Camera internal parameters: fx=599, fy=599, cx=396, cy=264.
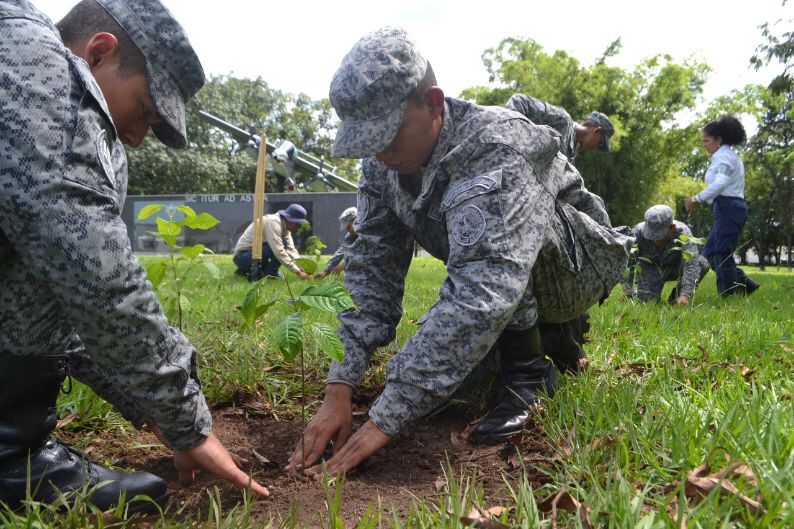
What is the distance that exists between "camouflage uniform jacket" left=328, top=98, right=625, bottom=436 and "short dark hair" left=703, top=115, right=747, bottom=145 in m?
4.20

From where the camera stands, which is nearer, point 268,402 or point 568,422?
point 568,422

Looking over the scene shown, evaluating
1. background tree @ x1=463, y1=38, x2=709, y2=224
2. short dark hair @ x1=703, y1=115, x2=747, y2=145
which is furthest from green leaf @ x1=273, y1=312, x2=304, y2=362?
background tree @ x1=463, y1=38, x2=709, y2=224

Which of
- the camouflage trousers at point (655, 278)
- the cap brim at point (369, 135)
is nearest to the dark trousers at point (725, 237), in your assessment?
the camouflage trousers at point (655, 278)

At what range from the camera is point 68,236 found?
3.66ft

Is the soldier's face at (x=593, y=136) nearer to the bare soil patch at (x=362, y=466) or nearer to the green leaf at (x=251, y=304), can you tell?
the bare soil patch at (x=362, y=466)

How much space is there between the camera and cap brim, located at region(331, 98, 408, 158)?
187cm

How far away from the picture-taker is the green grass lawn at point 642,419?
1197mm

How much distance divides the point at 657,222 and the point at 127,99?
18.1ft

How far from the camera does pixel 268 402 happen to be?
2324 mm

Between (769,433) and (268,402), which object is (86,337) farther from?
(769,433)

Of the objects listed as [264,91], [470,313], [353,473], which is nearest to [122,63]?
[470,313]

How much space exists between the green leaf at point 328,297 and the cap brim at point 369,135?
543mm

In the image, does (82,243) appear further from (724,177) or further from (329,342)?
(724,177)

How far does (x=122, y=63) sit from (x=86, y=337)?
68 cm
